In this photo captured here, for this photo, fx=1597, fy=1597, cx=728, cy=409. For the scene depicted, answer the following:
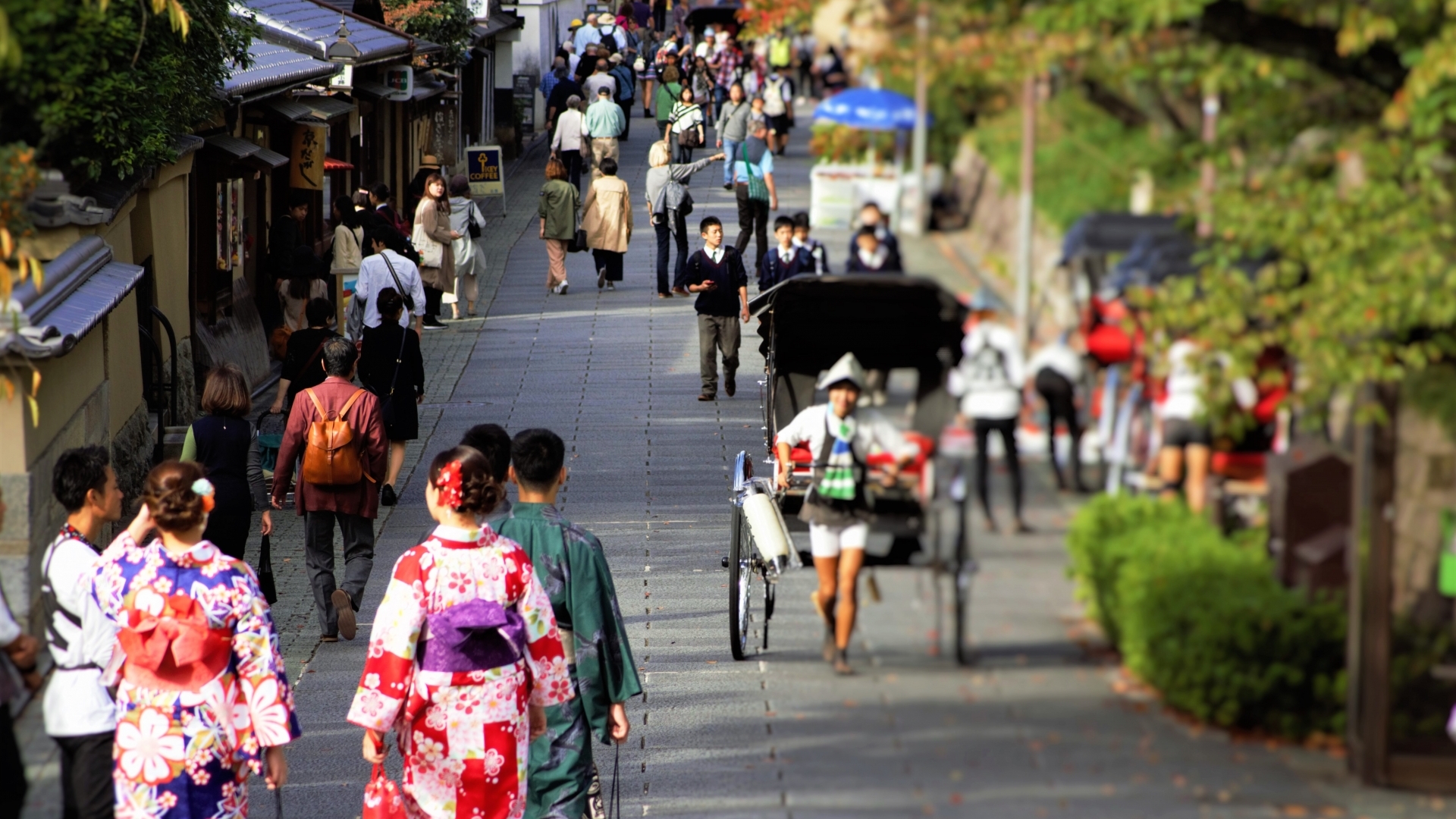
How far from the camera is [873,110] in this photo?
9.45ft

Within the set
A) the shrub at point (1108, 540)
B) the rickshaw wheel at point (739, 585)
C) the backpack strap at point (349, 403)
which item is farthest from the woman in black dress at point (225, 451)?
the shrub at point (1108, 540)

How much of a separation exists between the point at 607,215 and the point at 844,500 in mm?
15196

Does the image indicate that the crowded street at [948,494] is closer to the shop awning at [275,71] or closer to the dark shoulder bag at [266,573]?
the dark shoulder bag at [266,573]

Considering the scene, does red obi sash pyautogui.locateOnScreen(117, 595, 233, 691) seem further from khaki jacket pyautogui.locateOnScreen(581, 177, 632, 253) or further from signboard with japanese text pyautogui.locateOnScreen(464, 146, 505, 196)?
signboard with japanese text pyautogui.locateOnScreen(464, 146, 505, 196)

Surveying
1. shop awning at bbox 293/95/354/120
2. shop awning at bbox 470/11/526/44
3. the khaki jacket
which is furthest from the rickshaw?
shop awning at bbox 470/11/526/44

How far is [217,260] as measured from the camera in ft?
47.5

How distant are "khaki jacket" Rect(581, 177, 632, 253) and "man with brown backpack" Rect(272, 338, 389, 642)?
29.3 ft

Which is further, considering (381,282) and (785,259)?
(381,282)

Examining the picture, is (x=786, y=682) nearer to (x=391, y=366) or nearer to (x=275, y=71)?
(x=391, y=366)

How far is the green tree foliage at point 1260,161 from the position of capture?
276 centimetres

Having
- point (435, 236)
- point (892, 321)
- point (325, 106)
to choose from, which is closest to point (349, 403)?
point (892, 321)

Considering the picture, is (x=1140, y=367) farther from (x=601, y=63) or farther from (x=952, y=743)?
(x=601, y=63)

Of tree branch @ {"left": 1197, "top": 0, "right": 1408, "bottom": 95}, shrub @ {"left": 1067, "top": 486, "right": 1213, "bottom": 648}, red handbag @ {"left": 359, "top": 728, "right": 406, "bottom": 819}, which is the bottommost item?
red handbag @ {"left": 359, "top": 728, "right": 406, "bottom": 819}

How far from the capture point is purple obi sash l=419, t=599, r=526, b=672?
5.01 meters
